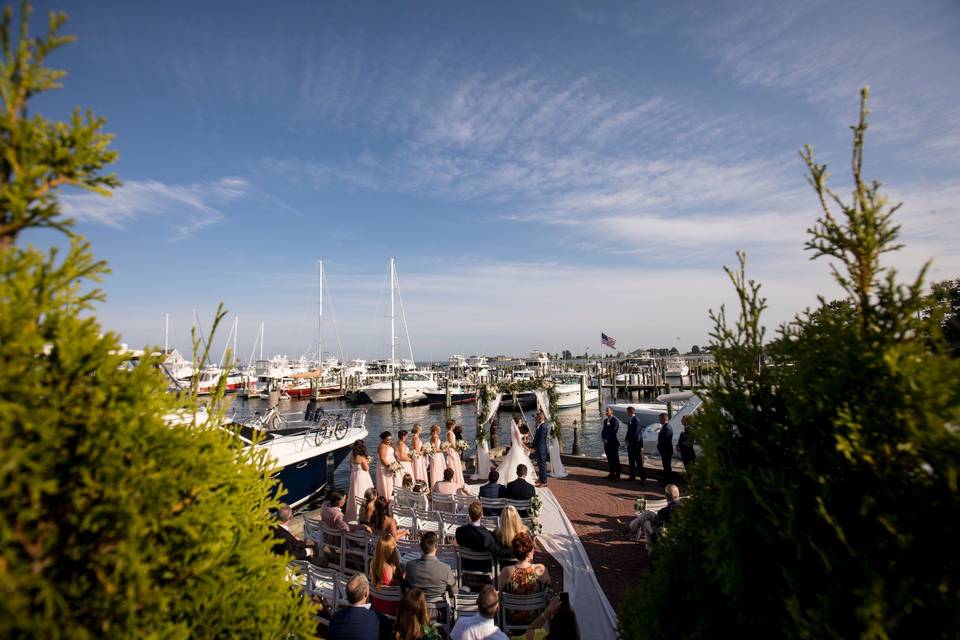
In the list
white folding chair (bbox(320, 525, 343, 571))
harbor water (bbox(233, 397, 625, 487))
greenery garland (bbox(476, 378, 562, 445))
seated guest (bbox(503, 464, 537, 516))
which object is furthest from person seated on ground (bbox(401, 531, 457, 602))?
harbor water (bbox(233, 397, 625, 487))

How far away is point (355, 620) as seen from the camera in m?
4.51

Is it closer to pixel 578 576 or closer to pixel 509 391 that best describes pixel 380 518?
pixel 578 576

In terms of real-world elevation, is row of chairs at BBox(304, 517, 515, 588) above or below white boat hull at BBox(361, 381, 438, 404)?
above

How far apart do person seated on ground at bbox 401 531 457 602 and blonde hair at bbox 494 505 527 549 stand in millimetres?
1072

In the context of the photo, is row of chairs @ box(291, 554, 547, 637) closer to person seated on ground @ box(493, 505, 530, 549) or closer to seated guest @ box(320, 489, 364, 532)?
person seated on ground @ box(493, 505, 530, 549)

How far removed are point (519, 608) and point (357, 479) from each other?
201 inches

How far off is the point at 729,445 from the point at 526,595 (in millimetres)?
3639

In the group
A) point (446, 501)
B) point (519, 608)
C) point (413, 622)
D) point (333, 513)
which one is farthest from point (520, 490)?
point (413, 622)

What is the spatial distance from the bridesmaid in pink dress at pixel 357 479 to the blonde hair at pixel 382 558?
3.55 m

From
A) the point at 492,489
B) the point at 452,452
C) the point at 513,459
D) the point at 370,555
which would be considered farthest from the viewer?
the point at 513,459

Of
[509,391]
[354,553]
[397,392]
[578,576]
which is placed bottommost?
[397,392]

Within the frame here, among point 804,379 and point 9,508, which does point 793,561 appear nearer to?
point 804,379

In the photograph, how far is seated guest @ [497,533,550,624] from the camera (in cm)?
562

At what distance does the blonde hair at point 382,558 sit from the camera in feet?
18.9
